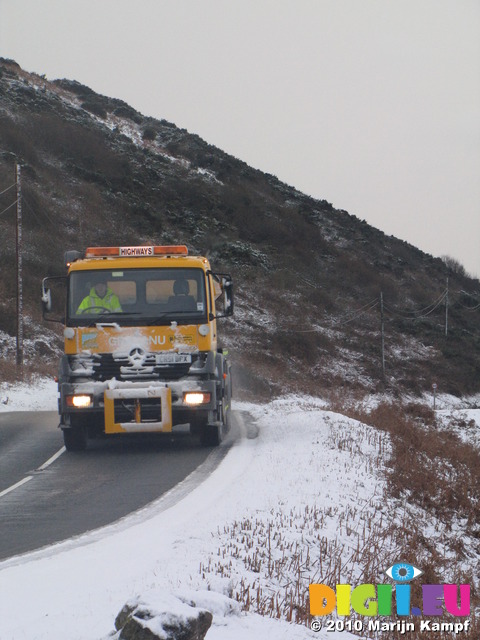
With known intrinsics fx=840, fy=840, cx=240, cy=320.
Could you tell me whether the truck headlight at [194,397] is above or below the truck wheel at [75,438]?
above

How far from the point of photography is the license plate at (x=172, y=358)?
1330 centimetres

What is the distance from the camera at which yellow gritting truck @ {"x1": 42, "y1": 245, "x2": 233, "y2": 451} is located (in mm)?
13109

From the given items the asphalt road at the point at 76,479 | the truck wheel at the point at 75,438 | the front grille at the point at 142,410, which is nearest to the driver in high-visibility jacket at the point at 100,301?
the front grille at the point at 142,410

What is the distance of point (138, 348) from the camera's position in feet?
43.6

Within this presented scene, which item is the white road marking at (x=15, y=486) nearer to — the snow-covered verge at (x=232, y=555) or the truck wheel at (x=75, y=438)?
the truck wheel at (x=75, y=438)

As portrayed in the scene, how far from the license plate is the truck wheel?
6.13 feet

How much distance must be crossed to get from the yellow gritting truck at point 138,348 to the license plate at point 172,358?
0.05ft

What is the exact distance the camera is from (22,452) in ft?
48.1

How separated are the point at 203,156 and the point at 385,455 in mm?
61411

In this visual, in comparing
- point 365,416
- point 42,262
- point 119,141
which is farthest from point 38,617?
point 119,141

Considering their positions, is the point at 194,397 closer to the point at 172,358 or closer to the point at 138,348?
the point at 172,358

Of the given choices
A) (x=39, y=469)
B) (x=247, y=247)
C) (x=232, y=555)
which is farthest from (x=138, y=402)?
(x=247, y=247)

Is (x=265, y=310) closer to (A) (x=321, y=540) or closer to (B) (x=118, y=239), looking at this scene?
(B) (x=118, y=239)
